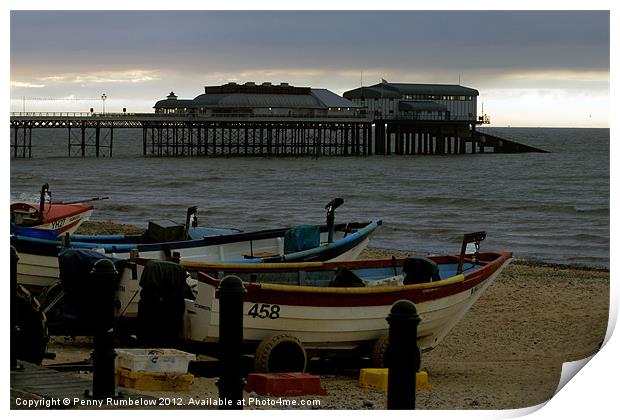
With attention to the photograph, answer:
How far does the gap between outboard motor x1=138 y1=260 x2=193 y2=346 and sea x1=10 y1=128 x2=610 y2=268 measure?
A: 512 inches

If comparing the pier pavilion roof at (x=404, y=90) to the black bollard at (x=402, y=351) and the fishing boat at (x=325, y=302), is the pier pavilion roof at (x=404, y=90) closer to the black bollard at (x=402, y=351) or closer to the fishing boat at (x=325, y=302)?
the fishing boat at (x=325, y=302)

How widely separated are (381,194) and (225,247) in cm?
2816

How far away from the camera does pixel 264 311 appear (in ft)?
29.5

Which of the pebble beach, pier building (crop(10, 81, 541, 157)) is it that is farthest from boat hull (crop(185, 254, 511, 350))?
pier building (crop(10, 81, 541, 157))

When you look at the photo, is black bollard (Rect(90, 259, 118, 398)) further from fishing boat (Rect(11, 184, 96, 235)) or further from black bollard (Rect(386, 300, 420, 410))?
fishing boat (Rect(11, 184, 96, 235))

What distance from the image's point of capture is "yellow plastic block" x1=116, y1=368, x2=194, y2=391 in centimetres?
805

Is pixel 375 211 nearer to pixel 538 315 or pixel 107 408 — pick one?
pixel 538 315

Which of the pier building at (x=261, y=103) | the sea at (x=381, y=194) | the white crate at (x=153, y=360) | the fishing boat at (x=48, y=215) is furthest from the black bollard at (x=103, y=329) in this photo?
the pier building at (x=261, y=103)

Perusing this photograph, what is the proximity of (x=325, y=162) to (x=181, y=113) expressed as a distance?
8.65m

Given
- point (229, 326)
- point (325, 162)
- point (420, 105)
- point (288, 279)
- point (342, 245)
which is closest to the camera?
point (229, 326)

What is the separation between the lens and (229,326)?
21.1 feet

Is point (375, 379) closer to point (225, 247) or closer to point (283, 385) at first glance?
point (283, 385)

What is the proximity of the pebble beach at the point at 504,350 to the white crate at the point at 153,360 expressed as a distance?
0.21m
